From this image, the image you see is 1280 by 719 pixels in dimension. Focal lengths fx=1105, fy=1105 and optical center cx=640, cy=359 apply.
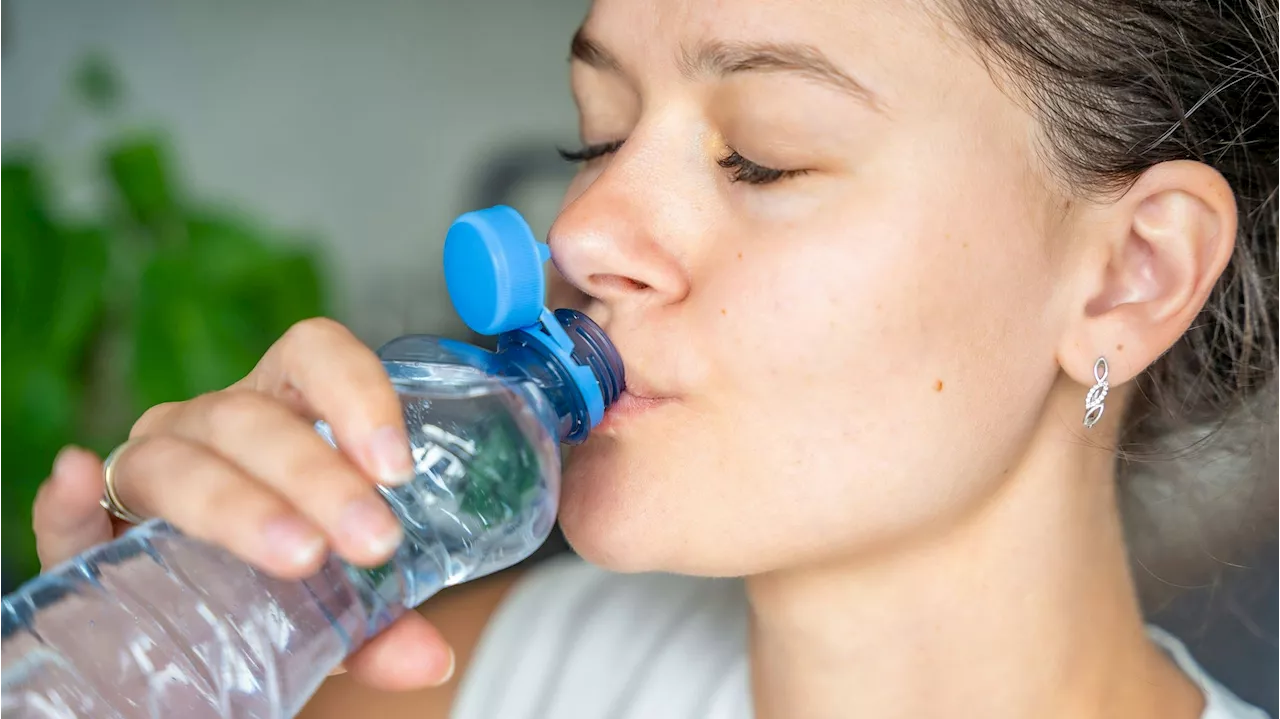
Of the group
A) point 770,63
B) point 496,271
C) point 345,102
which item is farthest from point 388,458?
point 345,102

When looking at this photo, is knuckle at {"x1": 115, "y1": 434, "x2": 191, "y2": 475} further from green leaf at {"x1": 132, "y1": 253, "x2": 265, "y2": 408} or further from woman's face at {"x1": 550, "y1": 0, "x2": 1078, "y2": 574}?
green leaf at {"x1": 132, "y1": 253, "x2": 265, "y2": 408}

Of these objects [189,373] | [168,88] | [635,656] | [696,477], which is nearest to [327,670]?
[696,477]

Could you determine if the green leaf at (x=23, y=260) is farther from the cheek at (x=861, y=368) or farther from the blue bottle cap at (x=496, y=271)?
the cheek at (x=861, y=368)

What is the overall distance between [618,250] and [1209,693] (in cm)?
69

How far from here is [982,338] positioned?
776 millimetres

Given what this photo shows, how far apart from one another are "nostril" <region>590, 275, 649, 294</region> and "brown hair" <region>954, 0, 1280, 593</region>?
285 millimetres

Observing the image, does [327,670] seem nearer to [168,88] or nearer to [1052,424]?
[1052,424]

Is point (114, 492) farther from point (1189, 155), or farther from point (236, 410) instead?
point (1189, 155)

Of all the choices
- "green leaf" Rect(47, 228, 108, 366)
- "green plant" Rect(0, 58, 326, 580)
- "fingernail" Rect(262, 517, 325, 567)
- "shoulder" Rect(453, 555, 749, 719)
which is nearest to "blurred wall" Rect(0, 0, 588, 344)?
"green plant" Rect(0, 58, 326, 580)

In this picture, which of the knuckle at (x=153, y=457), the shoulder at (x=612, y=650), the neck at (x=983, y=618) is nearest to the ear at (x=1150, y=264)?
the neck at (x=983, y=618)

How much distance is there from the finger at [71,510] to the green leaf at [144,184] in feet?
2.94

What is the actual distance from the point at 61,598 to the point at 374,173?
1.76 m

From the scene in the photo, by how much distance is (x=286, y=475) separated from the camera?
0.63m

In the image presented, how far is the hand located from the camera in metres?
0.61
